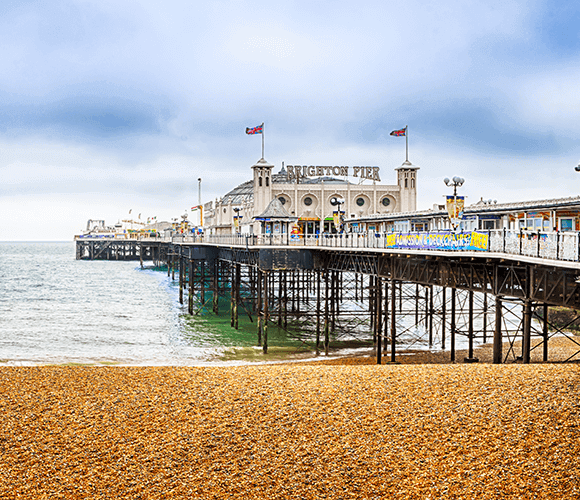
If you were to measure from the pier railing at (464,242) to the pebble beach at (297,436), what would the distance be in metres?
3.28

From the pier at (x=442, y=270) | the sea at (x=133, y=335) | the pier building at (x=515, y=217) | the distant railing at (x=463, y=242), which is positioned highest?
the pier building at (x=515, y=217)

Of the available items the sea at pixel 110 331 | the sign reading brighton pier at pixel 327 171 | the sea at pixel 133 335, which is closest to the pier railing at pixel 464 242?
the sea at pixel 133 335

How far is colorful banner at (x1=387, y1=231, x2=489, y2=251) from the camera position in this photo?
19000 mm

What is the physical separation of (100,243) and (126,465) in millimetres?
152714

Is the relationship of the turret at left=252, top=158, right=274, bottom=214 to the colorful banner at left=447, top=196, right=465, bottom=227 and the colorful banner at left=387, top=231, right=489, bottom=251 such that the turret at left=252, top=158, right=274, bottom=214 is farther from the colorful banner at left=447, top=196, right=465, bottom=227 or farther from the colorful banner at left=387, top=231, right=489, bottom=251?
the colorful banner at left=447, top=196, right=465, bottom=227

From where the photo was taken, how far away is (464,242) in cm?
1973

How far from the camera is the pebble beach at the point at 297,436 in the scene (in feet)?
32.6

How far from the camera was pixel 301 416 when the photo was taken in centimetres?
1253

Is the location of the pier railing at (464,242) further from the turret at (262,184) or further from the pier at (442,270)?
the turret at (262,184)

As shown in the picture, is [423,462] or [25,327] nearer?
[423,462]

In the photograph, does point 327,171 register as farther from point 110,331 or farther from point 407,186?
point 110,331

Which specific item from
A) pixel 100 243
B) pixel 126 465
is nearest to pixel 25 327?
pixel 126 465

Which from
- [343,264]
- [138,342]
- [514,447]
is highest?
[343,264]

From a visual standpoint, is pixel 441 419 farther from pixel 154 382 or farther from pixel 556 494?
pixel 154 382
